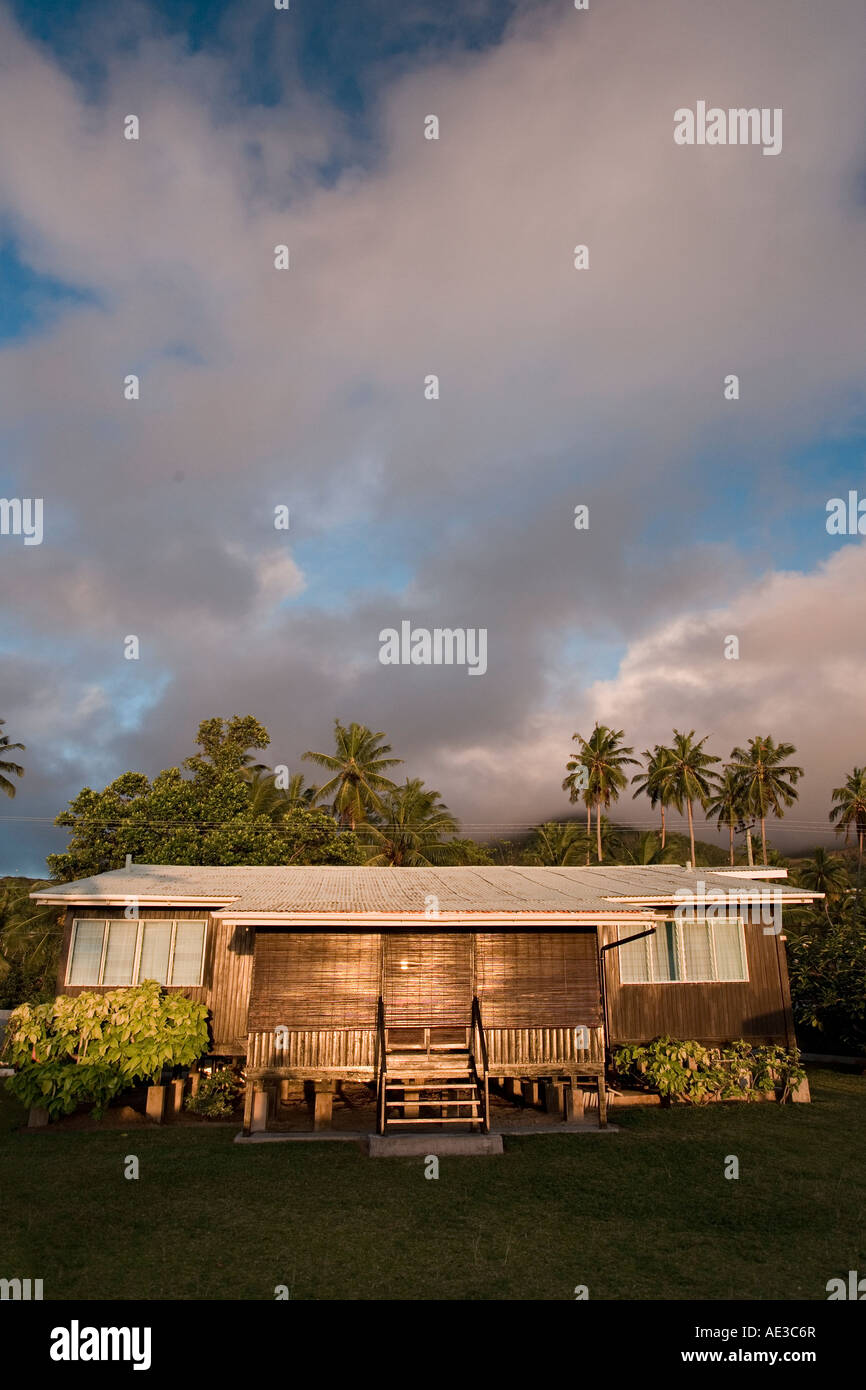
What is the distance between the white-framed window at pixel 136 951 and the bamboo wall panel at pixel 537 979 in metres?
6.26

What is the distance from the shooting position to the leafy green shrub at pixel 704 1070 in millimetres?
15219

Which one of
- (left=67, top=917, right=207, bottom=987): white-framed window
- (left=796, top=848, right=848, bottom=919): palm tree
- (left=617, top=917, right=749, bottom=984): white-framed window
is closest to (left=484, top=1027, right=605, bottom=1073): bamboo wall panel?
(left=617, top=917, right=749, bottom=984): white-framed window

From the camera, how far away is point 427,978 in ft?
45.6

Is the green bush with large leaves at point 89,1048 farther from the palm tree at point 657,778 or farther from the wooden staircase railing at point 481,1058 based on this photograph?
the palm tree at point 657,778

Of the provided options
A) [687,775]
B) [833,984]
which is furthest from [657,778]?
[833,984]

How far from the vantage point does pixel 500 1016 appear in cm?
1370

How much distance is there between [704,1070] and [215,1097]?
9.45 metres

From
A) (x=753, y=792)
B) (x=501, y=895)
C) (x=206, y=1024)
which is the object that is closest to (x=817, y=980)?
(x=501, y=895)

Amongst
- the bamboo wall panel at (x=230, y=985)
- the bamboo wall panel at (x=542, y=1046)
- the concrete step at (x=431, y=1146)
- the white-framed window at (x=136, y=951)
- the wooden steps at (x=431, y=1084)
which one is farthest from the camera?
the white-framed window at (x=136, y=951)

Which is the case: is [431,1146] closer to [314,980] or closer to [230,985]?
[314,980]

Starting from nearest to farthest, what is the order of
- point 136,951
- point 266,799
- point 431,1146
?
point 431,1146, point 136,951, point 266,799

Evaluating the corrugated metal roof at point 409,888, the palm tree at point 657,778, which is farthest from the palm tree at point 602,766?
the corrugated metal roof at point 409,888
